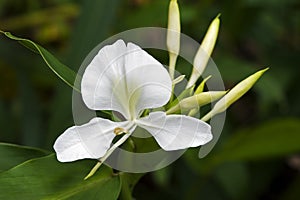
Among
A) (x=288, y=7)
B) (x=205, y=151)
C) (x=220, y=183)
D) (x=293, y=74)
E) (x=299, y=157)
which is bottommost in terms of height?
(x=299, y=157)

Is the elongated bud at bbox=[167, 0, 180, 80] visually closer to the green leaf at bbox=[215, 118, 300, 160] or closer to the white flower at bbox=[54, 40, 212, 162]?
the white flower at bbox=[54, 40, 212, 162]

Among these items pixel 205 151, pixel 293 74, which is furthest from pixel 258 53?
pixel 205 151

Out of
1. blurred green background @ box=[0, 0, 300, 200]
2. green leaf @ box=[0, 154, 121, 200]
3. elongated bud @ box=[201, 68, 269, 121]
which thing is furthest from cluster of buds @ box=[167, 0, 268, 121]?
blurred green background @ box=[0, 0, 300, 200]

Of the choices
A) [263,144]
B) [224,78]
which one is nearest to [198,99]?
[263,144]

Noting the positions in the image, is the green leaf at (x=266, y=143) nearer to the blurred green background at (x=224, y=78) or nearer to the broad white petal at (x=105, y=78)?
the blurred green background at (x=224, y=78)

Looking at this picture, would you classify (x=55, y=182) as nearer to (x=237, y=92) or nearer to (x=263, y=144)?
(x=237, y=92)

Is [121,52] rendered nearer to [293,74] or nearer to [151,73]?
[151,73]

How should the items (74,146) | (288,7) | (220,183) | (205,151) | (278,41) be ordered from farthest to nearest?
(278,41)
(288,7)
(220,183)
(205,151)
(74,146)
